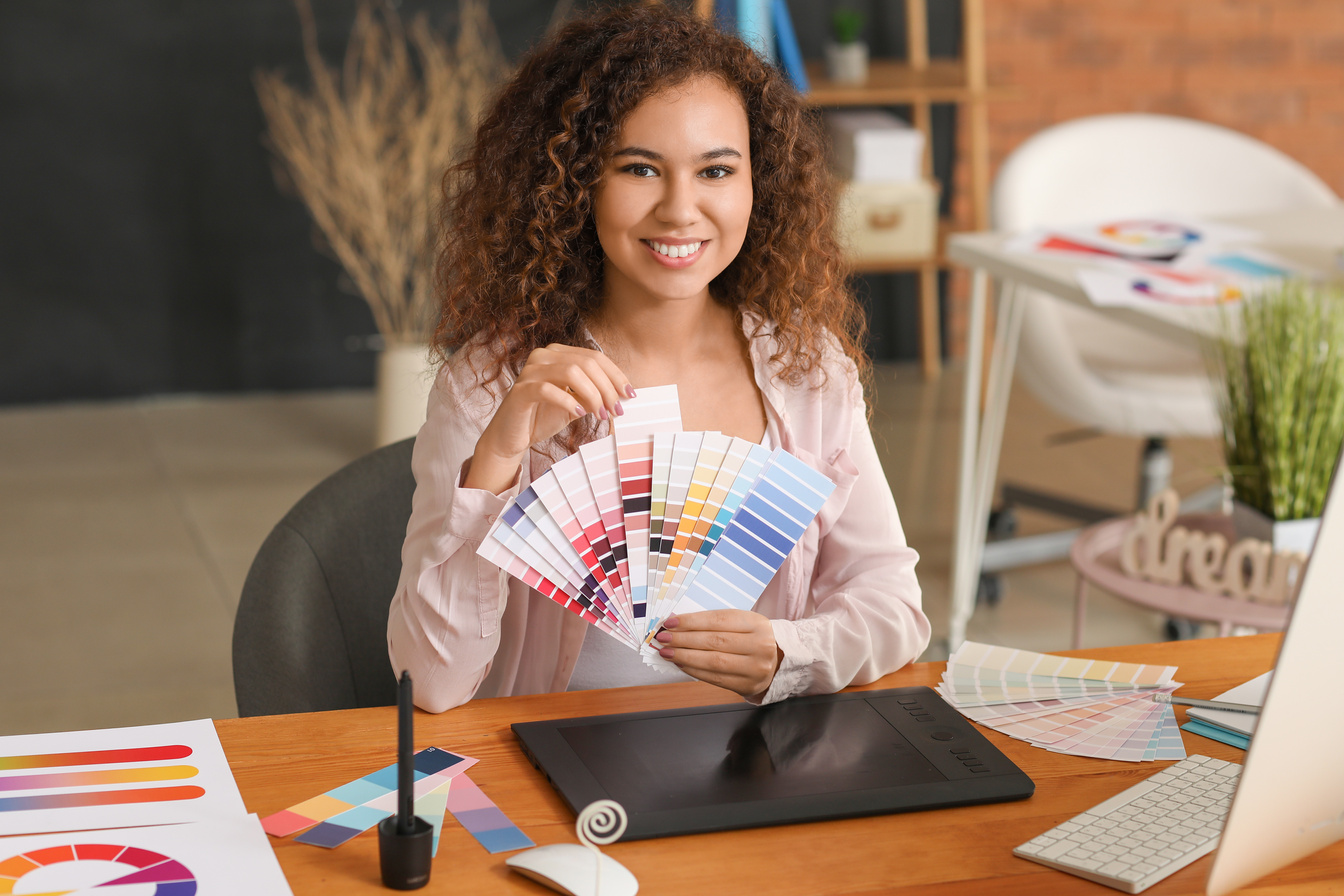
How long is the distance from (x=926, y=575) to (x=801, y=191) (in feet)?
6.56

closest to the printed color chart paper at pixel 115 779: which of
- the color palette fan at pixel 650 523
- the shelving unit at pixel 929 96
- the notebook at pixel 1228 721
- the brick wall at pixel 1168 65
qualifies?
the color palette fan at pixel 650 523

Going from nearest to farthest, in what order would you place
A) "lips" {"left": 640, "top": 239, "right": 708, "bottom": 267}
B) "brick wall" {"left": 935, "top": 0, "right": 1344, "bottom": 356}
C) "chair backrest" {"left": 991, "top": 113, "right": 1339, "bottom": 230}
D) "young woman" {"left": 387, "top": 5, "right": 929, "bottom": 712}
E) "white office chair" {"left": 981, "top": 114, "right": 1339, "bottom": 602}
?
"young woman" {"left": 387, "top": 5, "right": 929, "bottom": 712} → "lips" {"left": 640, "top": 239, "right": 708, "bottom": 267} → "white office chair" {"left": 981, "top": 114, "right": 1339, "bottom": 602} → "chair backrest" {"left": 991, "top": 113, "right": 1339, "bottom": 230} → "brick wall" {"left": 935, "top": 0, "right": 1344, "bottom": 356}

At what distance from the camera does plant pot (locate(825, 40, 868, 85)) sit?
4.67m

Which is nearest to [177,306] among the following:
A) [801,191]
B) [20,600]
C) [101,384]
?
[101,384]

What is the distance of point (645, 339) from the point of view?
5.08 ft

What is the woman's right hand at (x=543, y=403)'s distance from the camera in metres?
1.25

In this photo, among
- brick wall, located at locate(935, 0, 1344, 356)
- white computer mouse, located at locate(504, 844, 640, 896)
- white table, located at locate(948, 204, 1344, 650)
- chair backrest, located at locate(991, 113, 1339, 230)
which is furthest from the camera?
brick wall, located at locate(935, 0, 1344, 356)

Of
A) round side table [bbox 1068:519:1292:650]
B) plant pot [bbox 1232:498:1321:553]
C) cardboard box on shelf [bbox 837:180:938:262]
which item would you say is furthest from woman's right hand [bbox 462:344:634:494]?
cardboard box on shelf [bbox 837:180:938:262]

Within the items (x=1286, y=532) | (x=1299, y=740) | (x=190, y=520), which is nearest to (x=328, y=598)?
(x=1299, y=740)

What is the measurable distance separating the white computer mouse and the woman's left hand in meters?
0.28

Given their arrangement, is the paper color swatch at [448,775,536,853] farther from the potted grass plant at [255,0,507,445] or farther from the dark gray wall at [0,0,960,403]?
the dark gray wall at [0,0,960,403]

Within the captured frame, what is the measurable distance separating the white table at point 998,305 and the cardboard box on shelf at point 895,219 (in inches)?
54.1

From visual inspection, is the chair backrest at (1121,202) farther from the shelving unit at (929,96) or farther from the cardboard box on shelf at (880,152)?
the cardboard box on shelf at (880,152)

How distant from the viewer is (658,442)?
1.24 meters
